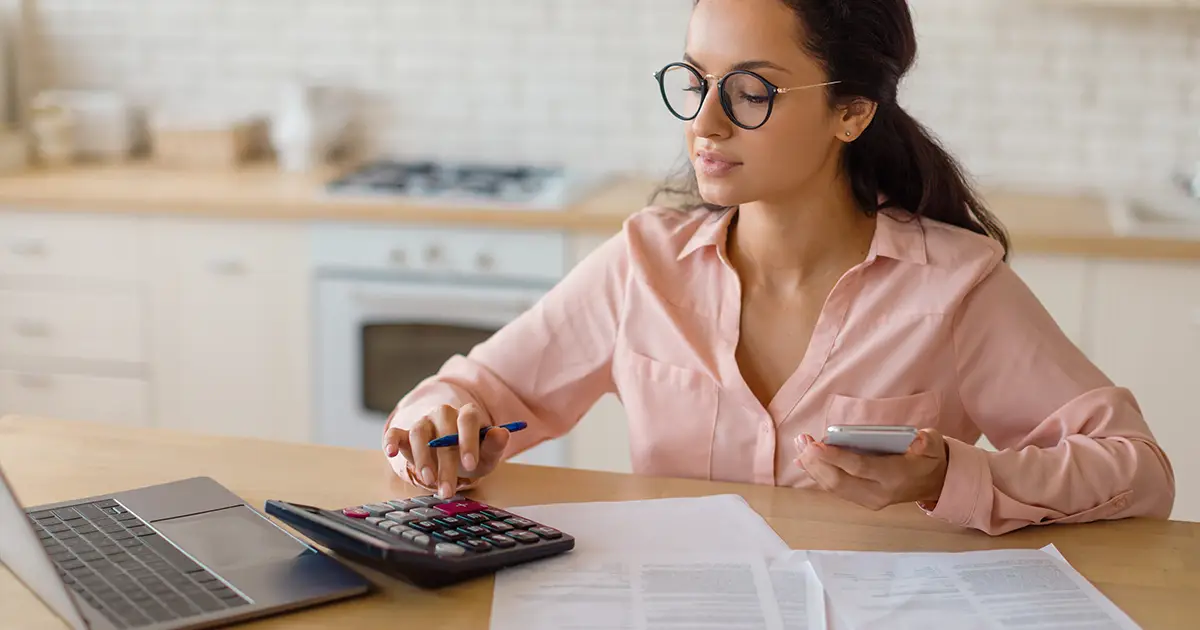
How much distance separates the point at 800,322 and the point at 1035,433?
34cm

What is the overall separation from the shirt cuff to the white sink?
67.8 inches

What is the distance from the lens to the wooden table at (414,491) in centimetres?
128

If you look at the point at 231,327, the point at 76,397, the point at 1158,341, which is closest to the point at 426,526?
the point at 1158,341

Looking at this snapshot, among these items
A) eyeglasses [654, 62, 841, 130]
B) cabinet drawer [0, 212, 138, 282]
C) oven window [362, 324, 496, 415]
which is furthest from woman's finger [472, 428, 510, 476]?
cabinet drawer [0, 212, 138, 282]

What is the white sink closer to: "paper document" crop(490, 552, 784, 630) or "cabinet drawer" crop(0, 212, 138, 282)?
"paper document" crop(490, 552, 784, 630)

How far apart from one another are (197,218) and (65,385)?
0.65 meters

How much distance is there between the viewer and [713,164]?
1686mm

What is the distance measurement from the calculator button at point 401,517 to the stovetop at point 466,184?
1934 mm

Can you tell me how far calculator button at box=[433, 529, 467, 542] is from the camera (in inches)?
52.7

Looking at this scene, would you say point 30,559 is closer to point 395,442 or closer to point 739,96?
point 395,442

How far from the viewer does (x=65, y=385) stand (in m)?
3.68

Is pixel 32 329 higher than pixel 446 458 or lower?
lower

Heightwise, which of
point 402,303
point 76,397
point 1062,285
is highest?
point 1062,285

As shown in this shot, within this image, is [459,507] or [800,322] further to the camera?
[800,322]
